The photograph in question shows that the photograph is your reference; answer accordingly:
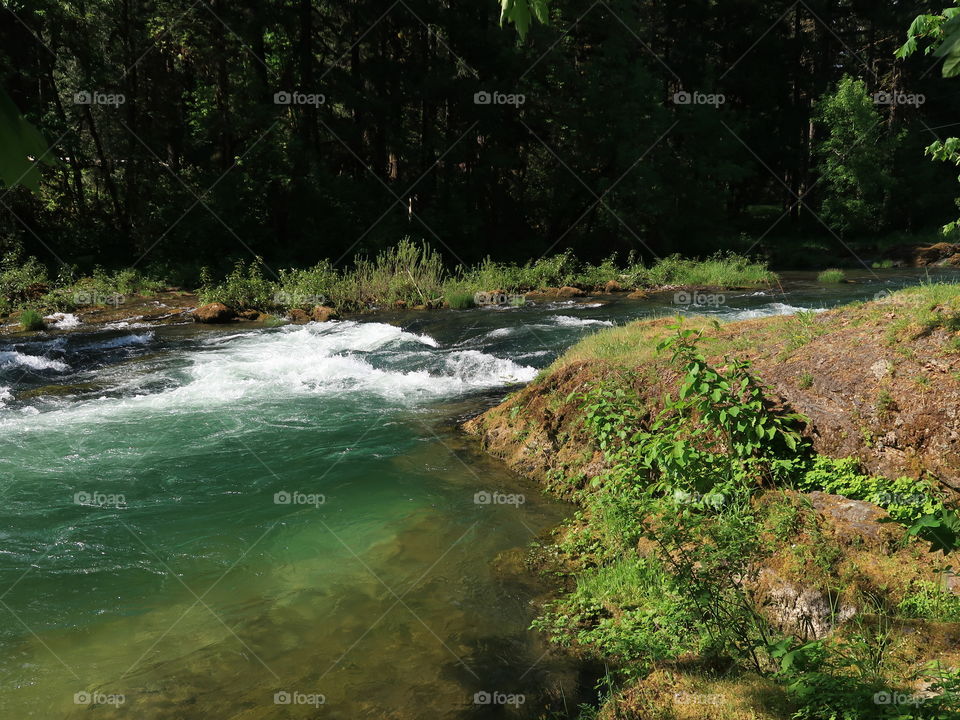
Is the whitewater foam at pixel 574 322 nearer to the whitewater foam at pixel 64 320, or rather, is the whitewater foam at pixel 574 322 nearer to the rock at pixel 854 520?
the rock at pixel 854 520

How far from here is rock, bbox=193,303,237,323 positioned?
1775 cm

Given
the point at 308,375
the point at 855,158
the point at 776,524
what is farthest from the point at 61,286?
the point at 855,158

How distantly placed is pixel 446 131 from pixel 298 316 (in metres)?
18.8

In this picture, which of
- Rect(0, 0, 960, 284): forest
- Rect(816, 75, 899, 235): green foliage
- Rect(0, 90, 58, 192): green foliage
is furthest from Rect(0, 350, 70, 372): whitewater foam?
Rect(816, 75, 899, 235): green foliage

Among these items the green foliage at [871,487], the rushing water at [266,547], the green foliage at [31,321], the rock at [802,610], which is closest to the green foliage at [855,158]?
the rushing water at [266,547]

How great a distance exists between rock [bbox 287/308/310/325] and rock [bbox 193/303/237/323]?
1.64 meters

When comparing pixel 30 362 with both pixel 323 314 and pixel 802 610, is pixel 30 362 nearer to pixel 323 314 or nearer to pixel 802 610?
pixel 323 314

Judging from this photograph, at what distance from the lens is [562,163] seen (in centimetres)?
3331

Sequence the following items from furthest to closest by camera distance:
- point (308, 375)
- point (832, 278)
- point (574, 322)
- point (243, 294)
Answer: point (832, 278)
point (243, 294)
point (574, 322)
point (308, 375)

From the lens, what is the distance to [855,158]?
36.7 meters

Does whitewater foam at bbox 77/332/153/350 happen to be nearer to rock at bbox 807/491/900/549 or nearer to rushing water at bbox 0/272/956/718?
rushing water at bbox 0/272/956/718

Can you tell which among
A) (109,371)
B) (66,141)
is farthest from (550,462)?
(66,141)

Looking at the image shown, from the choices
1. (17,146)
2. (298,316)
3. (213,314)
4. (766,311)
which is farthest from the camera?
(298,316)

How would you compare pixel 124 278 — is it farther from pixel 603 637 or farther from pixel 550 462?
pixel 603 637
